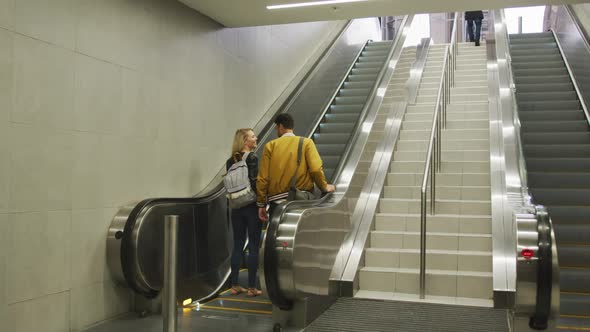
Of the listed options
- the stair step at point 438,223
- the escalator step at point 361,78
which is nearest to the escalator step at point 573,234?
the stair step at point 438,223

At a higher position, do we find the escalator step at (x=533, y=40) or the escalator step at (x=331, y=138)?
the escalator step at (x=533, y=40)

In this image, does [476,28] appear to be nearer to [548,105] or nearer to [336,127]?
[548,105]

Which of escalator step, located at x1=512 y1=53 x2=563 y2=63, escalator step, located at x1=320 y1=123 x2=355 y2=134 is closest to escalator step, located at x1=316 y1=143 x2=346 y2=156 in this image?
escalator step, located at x1=320 y1=123 x2=355 y2=134

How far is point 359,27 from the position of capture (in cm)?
1367

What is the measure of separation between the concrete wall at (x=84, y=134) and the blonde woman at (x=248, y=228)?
88cm

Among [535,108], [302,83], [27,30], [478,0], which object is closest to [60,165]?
[27,30]

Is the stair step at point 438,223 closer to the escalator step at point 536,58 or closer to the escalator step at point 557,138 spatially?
the escalator step at point 557,138

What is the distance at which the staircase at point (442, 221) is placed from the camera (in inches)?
217

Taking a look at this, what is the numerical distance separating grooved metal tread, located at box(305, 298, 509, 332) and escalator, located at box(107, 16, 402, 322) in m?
1.33

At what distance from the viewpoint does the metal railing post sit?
264 cm

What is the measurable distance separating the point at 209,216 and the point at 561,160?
179 inches

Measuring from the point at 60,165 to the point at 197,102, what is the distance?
2.53 m

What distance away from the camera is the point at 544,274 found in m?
3.93

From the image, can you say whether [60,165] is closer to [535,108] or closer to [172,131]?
[172,131]
